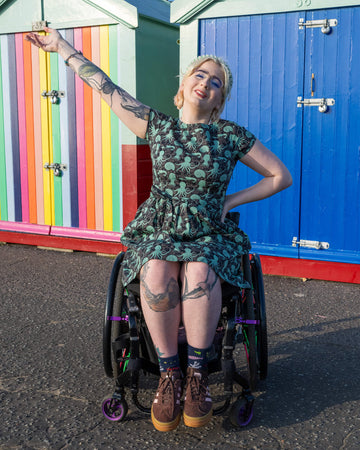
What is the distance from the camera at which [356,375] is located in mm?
3021

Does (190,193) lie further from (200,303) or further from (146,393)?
(146,393)

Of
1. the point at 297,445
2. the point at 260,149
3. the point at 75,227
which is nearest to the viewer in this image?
the point at 297,445

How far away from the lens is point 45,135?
5.70 m

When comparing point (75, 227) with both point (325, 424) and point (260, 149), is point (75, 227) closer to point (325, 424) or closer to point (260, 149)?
point (260, 149)

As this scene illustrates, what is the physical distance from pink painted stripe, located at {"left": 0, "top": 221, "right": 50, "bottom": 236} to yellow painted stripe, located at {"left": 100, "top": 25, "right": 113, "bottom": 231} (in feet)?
2.23

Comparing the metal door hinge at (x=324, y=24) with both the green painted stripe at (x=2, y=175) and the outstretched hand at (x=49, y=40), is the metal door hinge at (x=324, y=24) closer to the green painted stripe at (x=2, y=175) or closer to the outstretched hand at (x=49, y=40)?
the outstretched hand at (x=49, y=40)

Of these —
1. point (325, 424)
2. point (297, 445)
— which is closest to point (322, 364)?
point (325, 424)

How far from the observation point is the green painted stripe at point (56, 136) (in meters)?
5.55

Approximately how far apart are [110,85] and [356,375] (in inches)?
74.9

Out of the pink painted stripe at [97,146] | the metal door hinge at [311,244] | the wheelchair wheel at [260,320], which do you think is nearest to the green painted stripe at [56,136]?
the pink painted stripe at [97,146]

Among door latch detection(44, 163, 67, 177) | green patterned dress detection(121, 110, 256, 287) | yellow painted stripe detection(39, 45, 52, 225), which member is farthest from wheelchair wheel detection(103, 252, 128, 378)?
yellow painted stripe detection(39, 45, 52, 225)

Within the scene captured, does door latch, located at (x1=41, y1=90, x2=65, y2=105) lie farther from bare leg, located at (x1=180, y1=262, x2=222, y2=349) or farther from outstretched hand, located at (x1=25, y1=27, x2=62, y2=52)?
bare leg, located at (x1=180, y1=262, x2=222, y2=349)

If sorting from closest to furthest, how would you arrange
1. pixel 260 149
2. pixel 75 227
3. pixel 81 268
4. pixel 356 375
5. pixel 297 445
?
1. pixel 297 445
2. pixel 260 149
3. pixel 356 375
4. pixel 81 268
5. pixel 75 227

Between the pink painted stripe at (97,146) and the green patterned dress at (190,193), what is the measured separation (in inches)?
110
